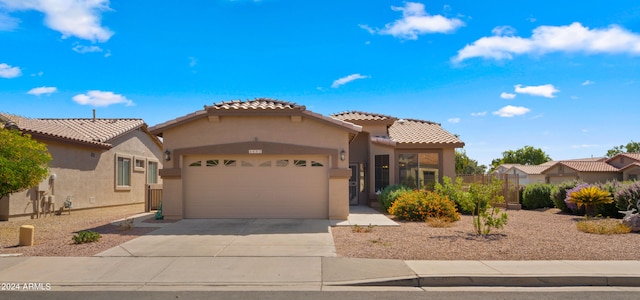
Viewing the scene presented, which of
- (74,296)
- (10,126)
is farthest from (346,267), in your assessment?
(10,126)

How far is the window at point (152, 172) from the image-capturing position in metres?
25.7

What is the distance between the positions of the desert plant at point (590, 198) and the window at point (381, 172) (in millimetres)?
7055

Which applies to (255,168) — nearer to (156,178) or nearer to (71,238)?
(71,238)

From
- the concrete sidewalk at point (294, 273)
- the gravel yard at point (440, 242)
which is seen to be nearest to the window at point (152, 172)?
the gravel yard at point (440, 242)

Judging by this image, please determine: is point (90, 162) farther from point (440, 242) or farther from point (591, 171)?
point (591, 171)

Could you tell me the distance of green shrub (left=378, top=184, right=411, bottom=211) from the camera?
1709 cm

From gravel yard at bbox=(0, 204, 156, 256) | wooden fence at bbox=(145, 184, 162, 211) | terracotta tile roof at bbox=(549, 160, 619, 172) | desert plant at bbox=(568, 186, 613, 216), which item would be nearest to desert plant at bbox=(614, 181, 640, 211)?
desert plant at bbox=(568, 186, 613, 216)

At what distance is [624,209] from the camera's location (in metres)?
15.1

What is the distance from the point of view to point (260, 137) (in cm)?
1491

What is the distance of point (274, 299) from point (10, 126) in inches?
511

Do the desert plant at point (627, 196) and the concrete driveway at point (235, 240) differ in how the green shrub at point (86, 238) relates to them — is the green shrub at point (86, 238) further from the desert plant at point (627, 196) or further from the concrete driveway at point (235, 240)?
the desert plant at point (627, 196)

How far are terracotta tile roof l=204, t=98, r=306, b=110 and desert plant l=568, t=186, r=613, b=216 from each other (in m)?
10.1

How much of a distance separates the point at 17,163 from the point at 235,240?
252 inches

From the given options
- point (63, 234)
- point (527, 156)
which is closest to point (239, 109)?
point (63, 234)
